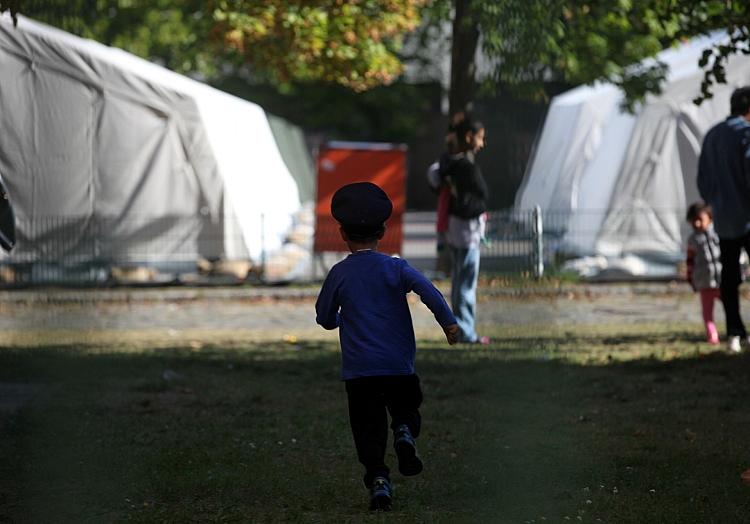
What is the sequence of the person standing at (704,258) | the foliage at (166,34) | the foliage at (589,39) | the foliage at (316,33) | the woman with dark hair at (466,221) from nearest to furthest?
the foliage at (589,39) < the woman with dark hair at (466,221) < the person standing at (704,258) < the foliage at (316,33) < the foliage at (166,34)

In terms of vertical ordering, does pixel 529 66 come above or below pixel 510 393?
above

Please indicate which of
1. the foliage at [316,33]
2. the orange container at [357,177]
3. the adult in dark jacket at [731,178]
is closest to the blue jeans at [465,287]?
the adult in dark jacket at [731,178]

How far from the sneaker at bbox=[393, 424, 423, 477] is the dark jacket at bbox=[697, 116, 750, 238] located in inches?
190

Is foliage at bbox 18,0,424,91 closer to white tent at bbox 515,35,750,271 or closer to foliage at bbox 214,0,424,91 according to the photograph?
foliage at bbox 214,0,424,91

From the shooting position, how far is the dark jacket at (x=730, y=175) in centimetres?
969

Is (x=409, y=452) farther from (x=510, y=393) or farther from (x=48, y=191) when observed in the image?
(x=510, y=393)

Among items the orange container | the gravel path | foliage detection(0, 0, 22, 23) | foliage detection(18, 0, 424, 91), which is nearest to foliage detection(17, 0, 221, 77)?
foliage detection(18, 0, 424, 91)

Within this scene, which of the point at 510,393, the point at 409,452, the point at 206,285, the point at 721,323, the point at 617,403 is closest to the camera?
the point at 409,452

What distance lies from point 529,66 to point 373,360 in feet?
4.34

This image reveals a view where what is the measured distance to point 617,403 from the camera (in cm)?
836

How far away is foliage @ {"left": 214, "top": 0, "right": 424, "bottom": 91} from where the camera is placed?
1923 centimetres

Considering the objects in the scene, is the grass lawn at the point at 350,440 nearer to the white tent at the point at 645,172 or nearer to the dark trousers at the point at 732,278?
the dark trousers at the point at 732,278

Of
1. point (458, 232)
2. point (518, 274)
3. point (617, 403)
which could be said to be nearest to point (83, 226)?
point (518, 274)

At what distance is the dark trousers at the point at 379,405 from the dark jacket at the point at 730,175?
4674 mm
